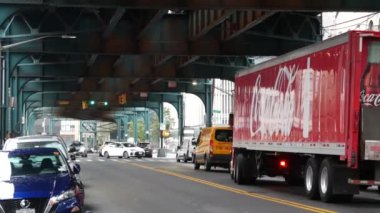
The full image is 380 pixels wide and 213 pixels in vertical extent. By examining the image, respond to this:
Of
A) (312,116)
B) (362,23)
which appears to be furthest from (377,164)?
Answer: (362,23)

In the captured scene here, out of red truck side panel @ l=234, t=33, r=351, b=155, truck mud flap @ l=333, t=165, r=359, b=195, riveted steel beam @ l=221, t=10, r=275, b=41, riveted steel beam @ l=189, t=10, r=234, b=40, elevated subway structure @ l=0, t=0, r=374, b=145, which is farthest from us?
riveted steel beam @ l=189, t=10, r=234, b=40

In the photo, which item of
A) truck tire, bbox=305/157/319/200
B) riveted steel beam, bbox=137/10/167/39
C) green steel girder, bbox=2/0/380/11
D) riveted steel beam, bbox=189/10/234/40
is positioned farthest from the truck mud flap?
riveted steel beam, bbox=137/10/167/39

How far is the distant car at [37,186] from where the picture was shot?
10211 millimetres

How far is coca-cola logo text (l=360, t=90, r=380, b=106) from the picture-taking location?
1648cm

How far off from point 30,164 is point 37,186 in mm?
1692

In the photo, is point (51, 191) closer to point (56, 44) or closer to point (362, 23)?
point (56, 44)

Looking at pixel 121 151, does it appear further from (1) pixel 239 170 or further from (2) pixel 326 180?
(2) pixel 326 180

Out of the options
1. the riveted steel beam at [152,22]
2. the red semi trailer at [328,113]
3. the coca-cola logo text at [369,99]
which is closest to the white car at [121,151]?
the riveted steel beam at [152,22]

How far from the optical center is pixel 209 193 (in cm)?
2100

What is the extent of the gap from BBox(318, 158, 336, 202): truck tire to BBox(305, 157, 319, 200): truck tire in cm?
25

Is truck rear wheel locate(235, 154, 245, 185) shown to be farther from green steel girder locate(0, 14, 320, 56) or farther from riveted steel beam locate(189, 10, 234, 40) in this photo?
green steel girder locate(0, 14, 320, 56)

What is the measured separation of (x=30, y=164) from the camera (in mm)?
12164

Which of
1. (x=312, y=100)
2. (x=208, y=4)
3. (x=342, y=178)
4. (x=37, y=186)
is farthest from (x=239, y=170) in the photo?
(x=37, y=186)

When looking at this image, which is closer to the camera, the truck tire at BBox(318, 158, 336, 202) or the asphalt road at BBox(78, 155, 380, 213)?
the asphalt road at BBox(78, 155, 380, 213)
